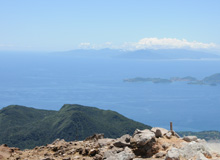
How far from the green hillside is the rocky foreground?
40866mm

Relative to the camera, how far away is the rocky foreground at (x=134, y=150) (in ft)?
37.5

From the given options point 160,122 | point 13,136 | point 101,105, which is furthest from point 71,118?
point 101,105

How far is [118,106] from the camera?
167 m

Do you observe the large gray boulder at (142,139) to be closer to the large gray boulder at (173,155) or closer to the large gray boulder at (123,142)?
the large gray boulder at (123,142)

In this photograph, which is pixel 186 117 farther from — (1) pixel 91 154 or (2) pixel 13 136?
(1) pixel 91 154

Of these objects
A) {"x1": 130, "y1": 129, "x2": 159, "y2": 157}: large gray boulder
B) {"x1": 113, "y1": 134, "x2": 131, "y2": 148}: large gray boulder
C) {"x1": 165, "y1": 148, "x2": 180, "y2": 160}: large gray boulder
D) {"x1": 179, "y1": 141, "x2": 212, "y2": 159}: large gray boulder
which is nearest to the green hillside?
{"x1": 113, "y1": 134, "x2": 131, "y2": 148}: large gray boulder

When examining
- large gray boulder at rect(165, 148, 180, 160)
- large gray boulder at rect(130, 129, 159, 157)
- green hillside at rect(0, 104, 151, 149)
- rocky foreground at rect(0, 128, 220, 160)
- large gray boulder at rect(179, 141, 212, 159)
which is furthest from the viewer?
green hillside at rect(0, 104, 151, 149)

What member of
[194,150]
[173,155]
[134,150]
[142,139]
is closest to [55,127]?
[134,150]

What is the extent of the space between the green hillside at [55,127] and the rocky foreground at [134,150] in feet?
134

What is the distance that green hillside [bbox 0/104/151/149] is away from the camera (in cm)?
5747

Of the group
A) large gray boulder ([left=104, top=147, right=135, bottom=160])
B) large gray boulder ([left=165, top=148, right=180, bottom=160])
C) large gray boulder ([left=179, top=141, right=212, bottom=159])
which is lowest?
large gray boulder ([left=104, top=147, right=135, bottom=160])

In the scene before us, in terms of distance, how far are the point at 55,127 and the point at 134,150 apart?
182 feet

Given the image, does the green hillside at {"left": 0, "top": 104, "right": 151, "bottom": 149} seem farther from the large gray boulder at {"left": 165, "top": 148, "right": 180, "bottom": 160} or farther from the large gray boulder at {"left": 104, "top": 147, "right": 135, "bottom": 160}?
the large gray boulder at {"left": 165, "top": 148, "right": 180, "bottom": 160}

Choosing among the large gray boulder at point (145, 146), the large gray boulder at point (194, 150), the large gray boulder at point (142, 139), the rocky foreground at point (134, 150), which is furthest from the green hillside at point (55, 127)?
the large gray boulder at point (194, 150)
